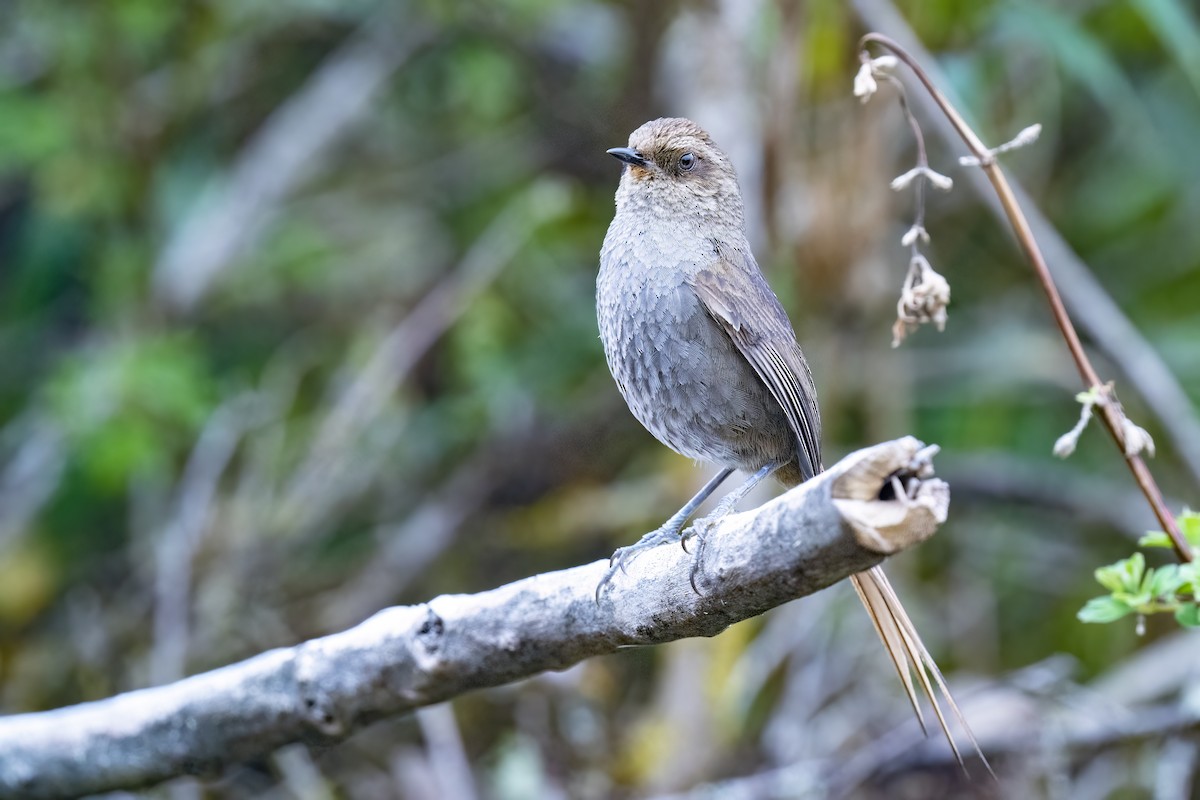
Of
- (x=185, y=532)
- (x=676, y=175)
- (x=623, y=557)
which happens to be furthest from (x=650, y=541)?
(x=185, y=532)

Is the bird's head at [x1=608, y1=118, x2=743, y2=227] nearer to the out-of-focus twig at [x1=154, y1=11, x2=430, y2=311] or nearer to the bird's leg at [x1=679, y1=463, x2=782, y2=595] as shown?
the bird's leg at [x1=679, y1=463, x2=782, y2=595]

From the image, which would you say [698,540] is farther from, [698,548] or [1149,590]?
[1149,590]

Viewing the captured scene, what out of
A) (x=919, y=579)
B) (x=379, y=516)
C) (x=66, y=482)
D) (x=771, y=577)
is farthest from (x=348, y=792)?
(x=771, y=577)

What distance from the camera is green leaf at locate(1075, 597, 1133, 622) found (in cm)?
247

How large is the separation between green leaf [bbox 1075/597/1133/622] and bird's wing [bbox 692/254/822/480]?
72 cm

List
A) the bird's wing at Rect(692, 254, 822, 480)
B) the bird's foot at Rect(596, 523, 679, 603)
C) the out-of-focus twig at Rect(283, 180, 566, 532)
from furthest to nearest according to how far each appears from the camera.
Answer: the out-of-focus twig at Rect(283, 180, 566, 532) → the bird's wing at Rect(692, 254, 822, 480) → the bird's foot at Rect(596, 523, 679, 603)

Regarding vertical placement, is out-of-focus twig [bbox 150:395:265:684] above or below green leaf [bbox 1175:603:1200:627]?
above

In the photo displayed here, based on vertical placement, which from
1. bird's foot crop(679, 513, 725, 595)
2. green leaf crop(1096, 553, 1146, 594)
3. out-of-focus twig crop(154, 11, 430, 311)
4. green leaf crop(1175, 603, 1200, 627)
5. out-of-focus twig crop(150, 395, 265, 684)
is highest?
out-of-focus twig crop(154, 11, 430, 311)

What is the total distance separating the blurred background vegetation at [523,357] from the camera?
486 cm

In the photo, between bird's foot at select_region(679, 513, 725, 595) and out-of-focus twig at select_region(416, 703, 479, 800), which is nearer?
bird's foot at select_region(679, 513, 725, 595)

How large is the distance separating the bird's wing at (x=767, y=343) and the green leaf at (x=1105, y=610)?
2.37ft

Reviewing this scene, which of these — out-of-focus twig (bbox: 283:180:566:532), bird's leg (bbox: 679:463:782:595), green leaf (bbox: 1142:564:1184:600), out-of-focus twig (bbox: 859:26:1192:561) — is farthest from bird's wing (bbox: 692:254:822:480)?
out-of-focus twig (bbox: 283:180:566:532)

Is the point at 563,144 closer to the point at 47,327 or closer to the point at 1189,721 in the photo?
the point at 47,327

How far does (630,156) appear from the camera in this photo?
10.5 feet
